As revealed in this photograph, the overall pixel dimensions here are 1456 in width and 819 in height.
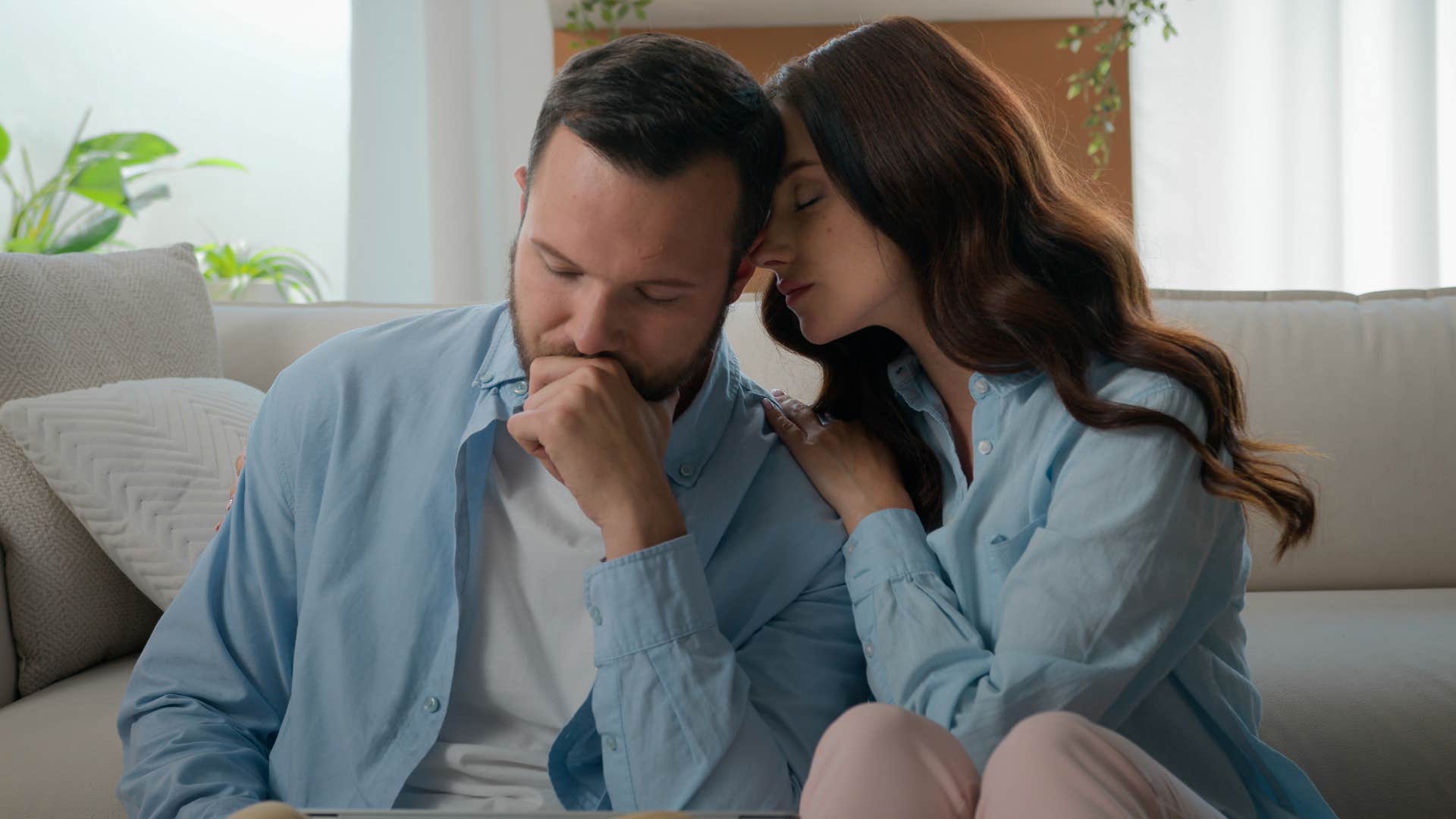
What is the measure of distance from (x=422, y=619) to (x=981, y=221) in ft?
2.28

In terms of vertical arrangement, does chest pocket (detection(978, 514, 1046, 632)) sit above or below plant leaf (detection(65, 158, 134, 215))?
below

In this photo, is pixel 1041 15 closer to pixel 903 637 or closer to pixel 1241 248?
pixel 1241 248

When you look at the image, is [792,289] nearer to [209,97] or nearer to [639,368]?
[639,368]


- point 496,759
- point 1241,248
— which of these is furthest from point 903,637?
point 1241,248

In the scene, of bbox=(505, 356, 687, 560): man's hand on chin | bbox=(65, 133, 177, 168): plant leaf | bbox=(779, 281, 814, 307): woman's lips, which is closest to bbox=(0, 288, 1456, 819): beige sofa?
bbox=(779, 281, 814, 307): woman's lips

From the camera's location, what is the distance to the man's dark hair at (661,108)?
1164 millimetres

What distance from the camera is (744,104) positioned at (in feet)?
4.09

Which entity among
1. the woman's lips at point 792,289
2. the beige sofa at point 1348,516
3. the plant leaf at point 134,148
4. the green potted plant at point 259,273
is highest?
the plant leaf at point 134,148

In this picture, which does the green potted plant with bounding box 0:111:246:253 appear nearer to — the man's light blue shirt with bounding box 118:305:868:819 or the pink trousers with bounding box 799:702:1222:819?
the man's light blue shirt with bounding box 118:305:868:819

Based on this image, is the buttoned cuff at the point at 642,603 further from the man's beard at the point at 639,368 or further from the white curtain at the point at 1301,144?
the white curtain at the point at 1301,144

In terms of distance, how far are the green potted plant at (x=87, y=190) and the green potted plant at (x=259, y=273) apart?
0.23 m

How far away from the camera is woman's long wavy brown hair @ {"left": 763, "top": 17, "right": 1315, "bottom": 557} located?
4.11 feet

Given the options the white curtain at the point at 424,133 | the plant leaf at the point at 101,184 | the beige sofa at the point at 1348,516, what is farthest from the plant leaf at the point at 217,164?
the beige sofa at the point at 1348,516

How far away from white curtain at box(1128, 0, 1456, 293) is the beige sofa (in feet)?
4.49
